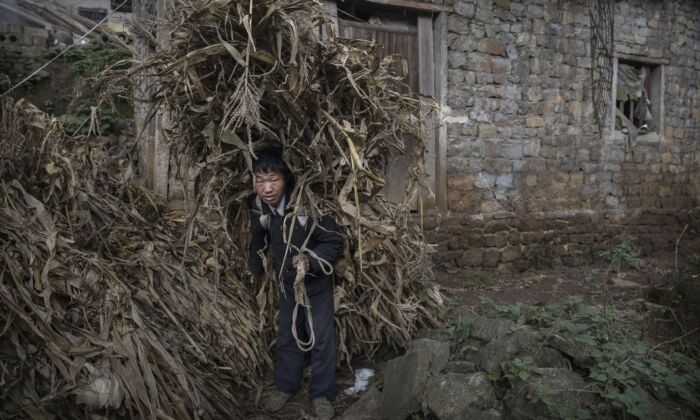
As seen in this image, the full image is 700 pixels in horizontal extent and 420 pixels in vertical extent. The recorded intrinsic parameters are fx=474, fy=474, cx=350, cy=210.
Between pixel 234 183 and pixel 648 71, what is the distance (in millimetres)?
6697

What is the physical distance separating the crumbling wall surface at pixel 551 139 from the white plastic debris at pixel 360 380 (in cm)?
249

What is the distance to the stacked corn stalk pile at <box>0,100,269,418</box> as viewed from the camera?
2.13 m

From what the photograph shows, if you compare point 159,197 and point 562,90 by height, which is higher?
point 562,90

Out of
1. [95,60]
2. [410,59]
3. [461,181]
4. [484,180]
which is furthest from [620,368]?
[95,60]

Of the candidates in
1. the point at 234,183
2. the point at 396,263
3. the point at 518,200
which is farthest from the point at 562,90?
the point at 234,183

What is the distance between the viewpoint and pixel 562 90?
19.7 ft

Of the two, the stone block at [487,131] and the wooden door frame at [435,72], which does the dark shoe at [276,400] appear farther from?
the stone block at [487,131]

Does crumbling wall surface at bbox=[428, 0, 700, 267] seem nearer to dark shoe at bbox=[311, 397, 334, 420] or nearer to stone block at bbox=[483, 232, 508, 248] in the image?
stone block at bbox=[483, 232, 508, 248]

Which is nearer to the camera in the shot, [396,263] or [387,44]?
[396,263]

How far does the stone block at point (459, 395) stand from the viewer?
2.34 m

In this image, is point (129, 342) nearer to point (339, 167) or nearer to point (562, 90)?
point (339, 167)

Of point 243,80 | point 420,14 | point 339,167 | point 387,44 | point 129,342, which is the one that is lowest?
point 129,342

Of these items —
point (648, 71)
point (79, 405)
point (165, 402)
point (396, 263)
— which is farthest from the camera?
point (648, 71)

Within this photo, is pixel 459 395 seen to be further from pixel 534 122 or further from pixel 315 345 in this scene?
pixel 534 122
